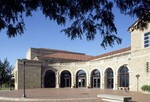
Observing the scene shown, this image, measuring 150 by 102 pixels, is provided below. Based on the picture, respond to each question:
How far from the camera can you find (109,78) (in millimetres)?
48469

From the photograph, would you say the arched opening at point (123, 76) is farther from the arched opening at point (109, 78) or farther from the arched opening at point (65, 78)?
the arched opening at point (65, 78)

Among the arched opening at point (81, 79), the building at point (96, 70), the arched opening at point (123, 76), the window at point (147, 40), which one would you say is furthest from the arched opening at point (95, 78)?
the window at point (147, 40)

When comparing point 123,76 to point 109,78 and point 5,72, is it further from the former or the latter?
point 5,72

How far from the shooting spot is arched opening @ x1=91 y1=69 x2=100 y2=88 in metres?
51.9

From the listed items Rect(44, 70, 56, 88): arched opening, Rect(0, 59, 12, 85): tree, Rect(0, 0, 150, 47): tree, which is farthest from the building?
Rect(0, 0, 150, 47): tree

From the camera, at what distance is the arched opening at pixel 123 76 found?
43.6m

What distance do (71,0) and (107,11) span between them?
68cm

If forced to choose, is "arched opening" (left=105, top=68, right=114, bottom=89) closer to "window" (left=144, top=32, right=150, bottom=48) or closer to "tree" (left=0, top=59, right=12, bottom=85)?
"window" (left=144, top=32, right=150, bottom=48)

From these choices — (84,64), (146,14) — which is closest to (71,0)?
(146,14)

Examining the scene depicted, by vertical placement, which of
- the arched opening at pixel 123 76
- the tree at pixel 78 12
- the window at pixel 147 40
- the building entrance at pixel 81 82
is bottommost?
the building entrance at pixel 81 82

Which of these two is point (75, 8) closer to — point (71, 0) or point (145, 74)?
point (71, 0)

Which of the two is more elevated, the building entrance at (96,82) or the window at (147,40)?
the window at (147,40)

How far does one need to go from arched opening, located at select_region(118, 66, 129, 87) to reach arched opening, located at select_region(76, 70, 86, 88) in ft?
38.1

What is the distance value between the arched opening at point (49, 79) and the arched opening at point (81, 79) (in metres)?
5.11
